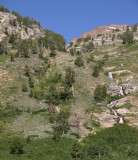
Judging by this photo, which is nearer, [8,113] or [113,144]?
[113,144]

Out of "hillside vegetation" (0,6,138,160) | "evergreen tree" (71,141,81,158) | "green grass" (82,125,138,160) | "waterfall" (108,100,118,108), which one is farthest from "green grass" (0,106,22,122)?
"waterfall" (108,100,118,108)

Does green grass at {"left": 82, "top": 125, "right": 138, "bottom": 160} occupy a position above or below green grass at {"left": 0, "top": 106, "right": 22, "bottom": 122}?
below

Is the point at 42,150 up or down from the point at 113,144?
up

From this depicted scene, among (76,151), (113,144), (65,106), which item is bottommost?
(113,144)

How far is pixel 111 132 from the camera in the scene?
4747cm

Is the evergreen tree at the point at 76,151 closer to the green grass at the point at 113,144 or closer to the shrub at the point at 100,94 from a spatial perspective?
the green grass at the point at 113,144

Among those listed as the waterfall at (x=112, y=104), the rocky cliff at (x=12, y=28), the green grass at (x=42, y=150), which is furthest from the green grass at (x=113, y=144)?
the rocky cliff at (x=12, y=28)

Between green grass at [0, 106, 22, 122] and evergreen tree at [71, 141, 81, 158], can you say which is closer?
evergreen tree at [71, 141, 81, 158]

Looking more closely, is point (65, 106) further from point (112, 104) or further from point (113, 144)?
point (113, 144)

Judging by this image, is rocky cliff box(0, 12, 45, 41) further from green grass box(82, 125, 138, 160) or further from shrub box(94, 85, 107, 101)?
green grass box(82, 125, 138, 160)

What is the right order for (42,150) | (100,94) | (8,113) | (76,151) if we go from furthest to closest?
(100,94) → (8,113) → (42,150) → (76,151)

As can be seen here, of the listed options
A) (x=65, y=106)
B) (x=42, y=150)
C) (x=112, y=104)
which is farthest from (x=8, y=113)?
(x=112, y=104)

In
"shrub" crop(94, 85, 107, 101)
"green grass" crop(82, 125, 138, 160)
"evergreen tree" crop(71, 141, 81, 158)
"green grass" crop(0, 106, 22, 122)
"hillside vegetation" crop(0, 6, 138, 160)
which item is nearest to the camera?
"green grass" crop(82, 125, 138, 160)

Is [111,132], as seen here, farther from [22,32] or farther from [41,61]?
[22,32]
